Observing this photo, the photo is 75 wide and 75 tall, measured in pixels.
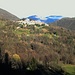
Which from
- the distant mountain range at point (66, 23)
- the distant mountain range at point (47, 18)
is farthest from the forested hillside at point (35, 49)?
the distant mountain range at point (66, 23)

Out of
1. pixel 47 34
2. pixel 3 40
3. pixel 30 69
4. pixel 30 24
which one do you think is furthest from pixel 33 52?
pixel 30 24

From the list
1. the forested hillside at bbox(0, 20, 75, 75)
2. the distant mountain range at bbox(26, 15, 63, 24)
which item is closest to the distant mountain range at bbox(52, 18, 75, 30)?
the distant mountain range at bbox(26, 15, 63, 24)

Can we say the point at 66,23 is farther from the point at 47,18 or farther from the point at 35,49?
the point at 35,49

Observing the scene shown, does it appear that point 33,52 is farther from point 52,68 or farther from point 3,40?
point 52,68

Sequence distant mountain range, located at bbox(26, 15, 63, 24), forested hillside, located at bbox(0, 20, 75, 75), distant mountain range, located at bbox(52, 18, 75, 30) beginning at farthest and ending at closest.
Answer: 1. distant mountain range, located at bbox(52, 18, 75, 30)
2. distant mountain range, located at bbox(26, 15, 63, 24)
3. forested hillside, located at bbox(0, 20, 75, 75)

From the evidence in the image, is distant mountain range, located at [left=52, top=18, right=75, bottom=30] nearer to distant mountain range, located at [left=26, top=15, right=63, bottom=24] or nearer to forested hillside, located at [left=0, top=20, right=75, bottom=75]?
distant mountain range, located at [left=26, top=15, right=63, bottom=24]

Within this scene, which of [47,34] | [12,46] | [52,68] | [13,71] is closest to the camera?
[52,68]

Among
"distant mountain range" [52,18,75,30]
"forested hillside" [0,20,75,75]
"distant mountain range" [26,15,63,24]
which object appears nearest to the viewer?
"forested hillside" [0,20,75,75]

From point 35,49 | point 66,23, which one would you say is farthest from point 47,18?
point 66,23

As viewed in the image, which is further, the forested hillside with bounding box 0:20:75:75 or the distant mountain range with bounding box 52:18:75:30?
the distant mountain range with bounding box 52:18:75:30
